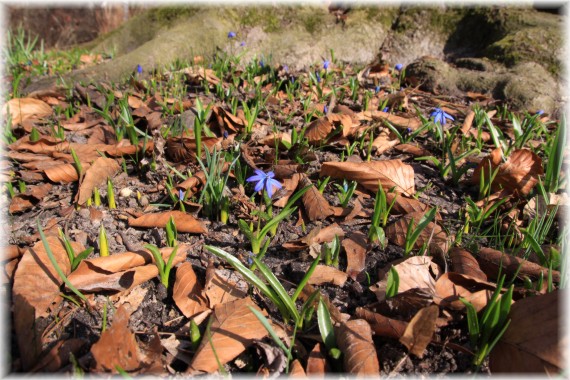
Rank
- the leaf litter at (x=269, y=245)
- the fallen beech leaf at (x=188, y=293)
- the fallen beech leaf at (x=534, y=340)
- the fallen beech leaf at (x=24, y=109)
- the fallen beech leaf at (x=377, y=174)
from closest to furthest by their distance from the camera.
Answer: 1. the fallen beech leaf at (x=534, y=340)
2. the leaf litter at (x=269, y=245)
3. the fallen beech leaf at (x=188, y=293)
4. the fallen beech leaf at (x=377, y=174)
5. the fallen beech leaf at (x=24, y=109)

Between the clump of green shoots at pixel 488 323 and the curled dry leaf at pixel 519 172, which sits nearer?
the clump of green shoots at pixel 488 323

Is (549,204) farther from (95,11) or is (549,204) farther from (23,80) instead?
(95,11)

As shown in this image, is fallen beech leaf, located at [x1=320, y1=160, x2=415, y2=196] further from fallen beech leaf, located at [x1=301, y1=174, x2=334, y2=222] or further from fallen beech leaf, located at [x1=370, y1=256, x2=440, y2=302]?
fallen beech leaf, located at [x1=370, y1=256, x2=440, y2=302]

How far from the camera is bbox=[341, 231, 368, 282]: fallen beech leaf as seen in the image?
1517mm

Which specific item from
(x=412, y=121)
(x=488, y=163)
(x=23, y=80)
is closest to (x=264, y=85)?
(x=412, y=121)

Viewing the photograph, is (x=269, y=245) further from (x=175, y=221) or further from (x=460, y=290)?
(x=460, y=290)

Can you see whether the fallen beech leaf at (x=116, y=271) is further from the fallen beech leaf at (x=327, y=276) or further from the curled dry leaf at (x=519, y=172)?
the curled dry leaf at (x=519, y=172)

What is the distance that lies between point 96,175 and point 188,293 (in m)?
0.88

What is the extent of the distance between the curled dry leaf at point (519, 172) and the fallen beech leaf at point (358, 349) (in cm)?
111

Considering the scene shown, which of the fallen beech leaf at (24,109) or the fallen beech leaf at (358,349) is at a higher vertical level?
the fallen beech leaf at (24,109)

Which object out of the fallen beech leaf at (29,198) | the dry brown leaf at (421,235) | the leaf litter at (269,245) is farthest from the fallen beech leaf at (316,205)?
the fallen beech leaf at (29,198)

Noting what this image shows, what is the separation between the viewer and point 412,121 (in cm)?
263

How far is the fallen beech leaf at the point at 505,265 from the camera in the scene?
139cm

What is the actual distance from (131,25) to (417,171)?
385 cm
